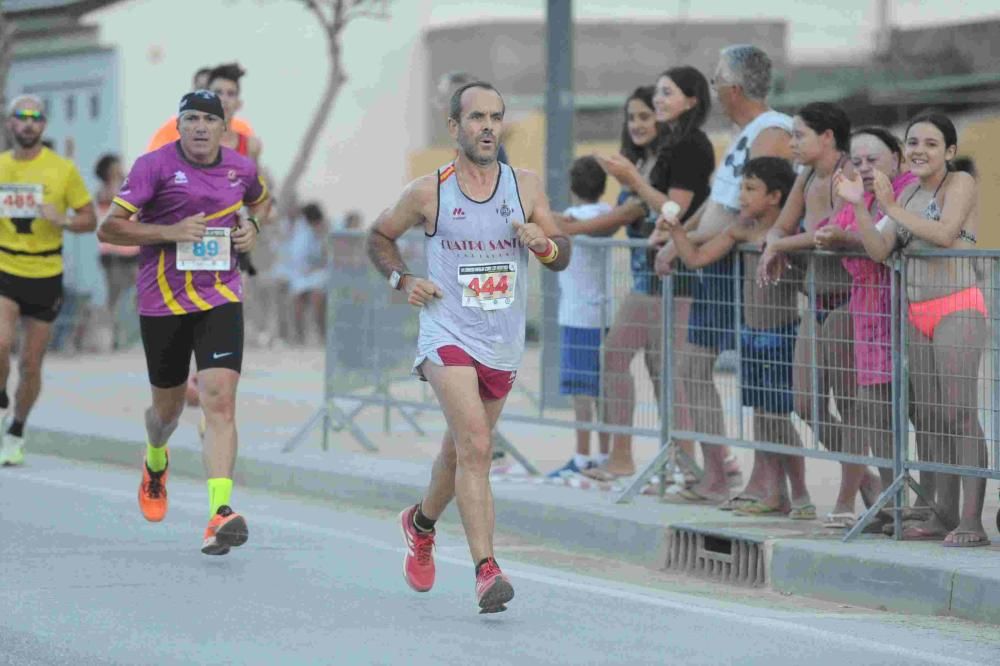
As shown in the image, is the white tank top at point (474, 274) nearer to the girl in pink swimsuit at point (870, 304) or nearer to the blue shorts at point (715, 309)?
the girl in pink swimsuit at point (870, 304)

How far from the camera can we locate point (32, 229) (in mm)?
12125

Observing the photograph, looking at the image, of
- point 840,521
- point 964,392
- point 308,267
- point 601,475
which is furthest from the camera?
point 308,267

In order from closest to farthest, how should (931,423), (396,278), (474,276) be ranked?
(474,276) → (396,278) → (931,423)

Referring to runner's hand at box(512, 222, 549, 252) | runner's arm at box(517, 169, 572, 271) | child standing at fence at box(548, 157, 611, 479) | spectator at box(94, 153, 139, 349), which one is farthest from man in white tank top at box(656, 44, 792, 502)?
spectator at box(94, 153, 139, 349)

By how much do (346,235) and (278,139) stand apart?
17.6 meters

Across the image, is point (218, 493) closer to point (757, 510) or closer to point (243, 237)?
point (243, 237)

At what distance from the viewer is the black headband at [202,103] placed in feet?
30.3

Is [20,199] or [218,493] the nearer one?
[218,493]

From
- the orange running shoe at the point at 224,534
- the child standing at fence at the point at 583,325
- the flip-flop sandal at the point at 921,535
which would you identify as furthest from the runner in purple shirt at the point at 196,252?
the flip-flop sandal at the point at 921,535

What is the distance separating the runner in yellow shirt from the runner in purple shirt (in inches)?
105

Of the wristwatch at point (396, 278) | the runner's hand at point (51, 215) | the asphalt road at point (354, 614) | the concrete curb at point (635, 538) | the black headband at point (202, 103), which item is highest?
the black headband at point (202, 103)

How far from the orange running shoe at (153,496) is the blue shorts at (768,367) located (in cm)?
291

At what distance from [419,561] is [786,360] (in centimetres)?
238

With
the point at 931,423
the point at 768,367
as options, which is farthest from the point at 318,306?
the point at 931,423
